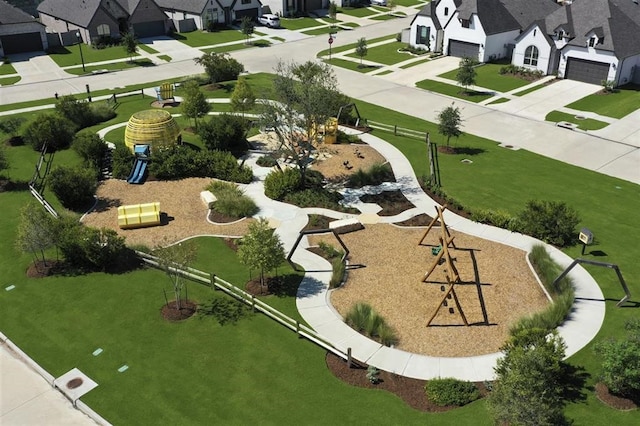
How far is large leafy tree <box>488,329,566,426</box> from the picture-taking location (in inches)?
632

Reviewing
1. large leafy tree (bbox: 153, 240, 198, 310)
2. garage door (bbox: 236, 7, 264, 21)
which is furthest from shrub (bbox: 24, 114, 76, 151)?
garage door (bbox: 236, 7, 264, 21)

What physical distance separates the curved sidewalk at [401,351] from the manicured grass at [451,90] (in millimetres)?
22408

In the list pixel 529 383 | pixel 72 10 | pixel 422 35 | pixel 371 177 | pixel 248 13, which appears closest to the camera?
pixel 529 383

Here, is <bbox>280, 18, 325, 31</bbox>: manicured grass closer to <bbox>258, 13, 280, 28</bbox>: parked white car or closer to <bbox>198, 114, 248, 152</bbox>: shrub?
<bbox>258, 13, 280, 28</bbox>: parked white car

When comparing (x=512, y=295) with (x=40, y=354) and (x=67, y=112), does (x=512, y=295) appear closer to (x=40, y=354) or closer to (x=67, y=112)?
(x=40, y=354)

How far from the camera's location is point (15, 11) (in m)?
64.3

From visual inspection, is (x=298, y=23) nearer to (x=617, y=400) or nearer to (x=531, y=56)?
(x=531, y=56)

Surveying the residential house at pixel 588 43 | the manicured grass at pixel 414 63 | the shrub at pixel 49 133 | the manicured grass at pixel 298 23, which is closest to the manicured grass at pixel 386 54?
the manicured grass at pixel 414 63

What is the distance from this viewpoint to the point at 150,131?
3531 centimetres

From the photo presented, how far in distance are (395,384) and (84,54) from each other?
58674 millimetres

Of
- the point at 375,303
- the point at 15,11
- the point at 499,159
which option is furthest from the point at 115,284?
the point at 15,11

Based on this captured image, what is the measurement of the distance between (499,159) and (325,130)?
12.2 meters

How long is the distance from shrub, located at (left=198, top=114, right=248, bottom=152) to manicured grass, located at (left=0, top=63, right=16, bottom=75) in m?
32.5

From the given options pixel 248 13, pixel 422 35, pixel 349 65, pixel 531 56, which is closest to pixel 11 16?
pixel 248 13
